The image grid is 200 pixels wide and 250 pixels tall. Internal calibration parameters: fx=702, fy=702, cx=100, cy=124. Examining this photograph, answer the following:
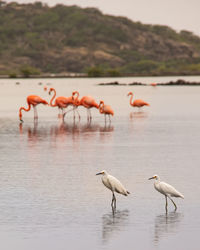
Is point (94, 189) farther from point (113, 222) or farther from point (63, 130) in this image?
point (63, 130)

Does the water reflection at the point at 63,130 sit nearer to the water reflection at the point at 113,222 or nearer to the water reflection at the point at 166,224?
the water reflection at the point at 113,222

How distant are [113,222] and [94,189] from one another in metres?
2.96

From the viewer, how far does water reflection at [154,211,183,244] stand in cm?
1163

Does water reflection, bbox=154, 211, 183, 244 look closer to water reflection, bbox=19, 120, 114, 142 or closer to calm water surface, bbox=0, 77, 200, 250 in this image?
calm water surface, bbox=0, 77, 200, 250

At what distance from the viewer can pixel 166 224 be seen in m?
12.3

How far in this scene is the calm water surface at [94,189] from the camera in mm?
11406

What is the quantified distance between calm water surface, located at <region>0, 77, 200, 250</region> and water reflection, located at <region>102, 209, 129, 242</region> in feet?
0.06

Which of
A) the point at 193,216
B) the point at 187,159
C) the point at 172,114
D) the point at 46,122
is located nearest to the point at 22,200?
the point at 193,216

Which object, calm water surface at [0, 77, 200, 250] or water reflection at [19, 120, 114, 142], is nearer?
calm water surface at [0, 77, 200, 250]

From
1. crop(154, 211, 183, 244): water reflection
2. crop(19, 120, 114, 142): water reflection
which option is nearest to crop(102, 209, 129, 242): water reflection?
crop(154, 211, 183, 244): water reflection

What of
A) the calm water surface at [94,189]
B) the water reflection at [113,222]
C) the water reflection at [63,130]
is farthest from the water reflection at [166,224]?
the water reflection at [63,130]

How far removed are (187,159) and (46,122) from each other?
15.2 m

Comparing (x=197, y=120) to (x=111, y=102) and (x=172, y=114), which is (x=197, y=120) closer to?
(x=172, y=114)

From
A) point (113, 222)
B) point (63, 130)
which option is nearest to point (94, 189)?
point (113, 222)
